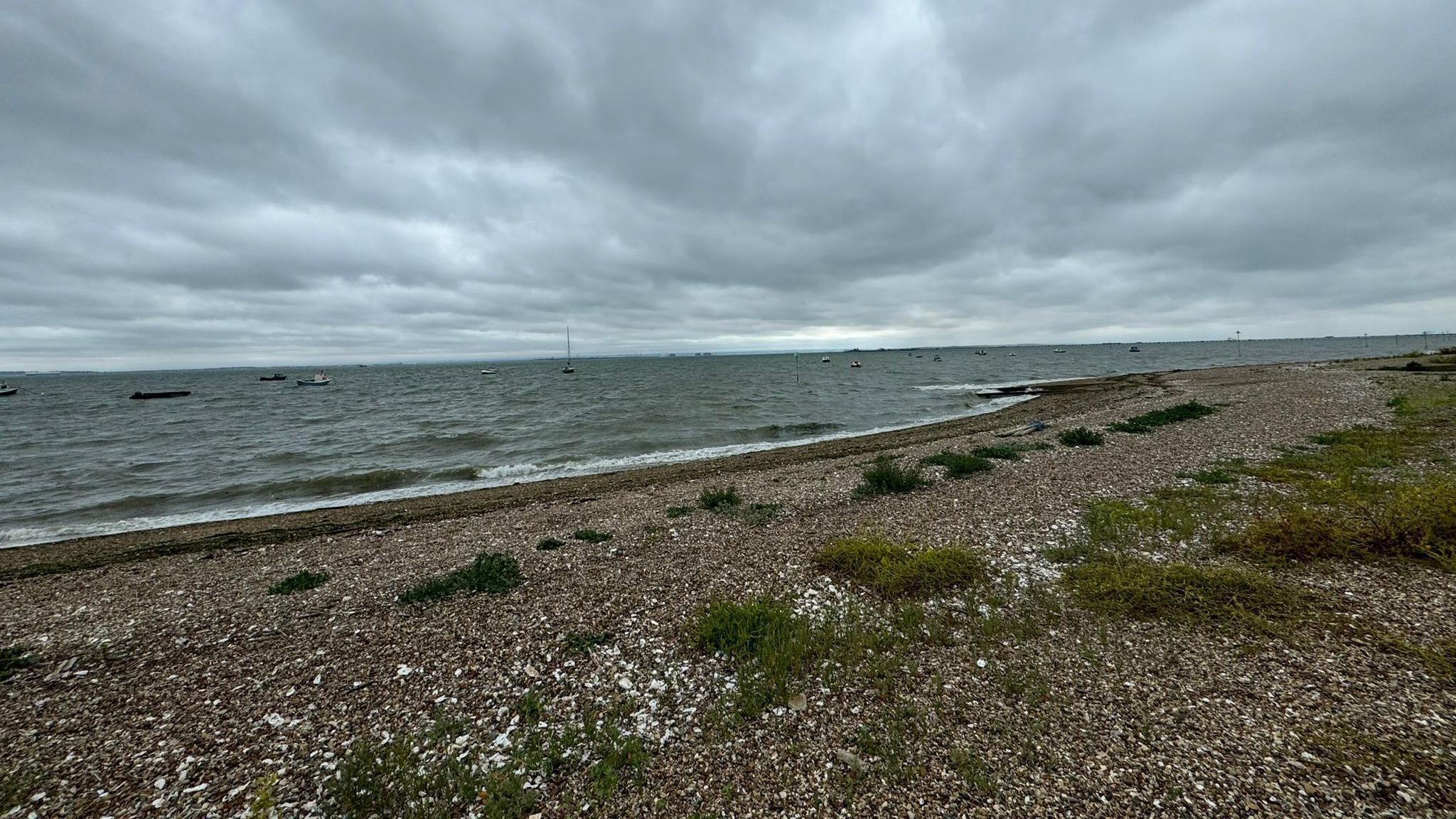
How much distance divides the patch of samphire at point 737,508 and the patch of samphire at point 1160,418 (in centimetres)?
1874

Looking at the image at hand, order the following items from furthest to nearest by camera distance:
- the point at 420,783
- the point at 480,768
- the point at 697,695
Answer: the point at 697,695
the point at 480,768
the point at 420,783

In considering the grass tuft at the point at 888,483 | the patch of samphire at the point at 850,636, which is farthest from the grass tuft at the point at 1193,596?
the grass tuft at the point at 888,483

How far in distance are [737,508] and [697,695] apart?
27.8 ft

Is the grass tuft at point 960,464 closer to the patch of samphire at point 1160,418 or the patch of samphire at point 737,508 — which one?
the patch of samphire at point 737,508

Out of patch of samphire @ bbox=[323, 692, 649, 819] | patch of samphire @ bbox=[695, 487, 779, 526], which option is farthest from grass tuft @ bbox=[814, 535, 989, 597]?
patch of samphire @ bbox=[323, 692, 649, 819]

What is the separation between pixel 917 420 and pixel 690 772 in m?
38.2

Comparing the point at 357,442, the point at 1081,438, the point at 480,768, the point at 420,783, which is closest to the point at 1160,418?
the point at 1081,438

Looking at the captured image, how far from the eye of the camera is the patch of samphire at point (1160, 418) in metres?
23.2

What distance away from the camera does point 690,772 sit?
5.22 meters

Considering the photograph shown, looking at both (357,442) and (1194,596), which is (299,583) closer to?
(1194,596)

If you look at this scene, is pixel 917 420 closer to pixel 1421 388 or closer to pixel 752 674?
pixel 1421 388

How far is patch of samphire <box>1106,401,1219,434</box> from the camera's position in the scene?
914 inches

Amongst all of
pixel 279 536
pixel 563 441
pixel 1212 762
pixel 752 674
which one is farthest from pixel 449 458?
pixel 1212 762

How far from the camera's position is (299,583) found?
1071cm
